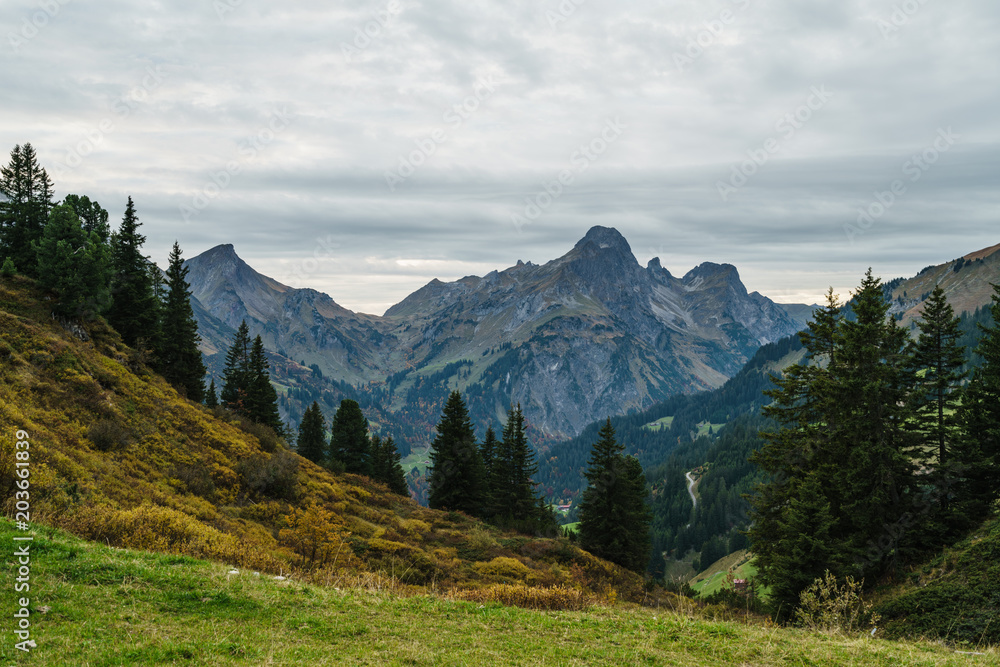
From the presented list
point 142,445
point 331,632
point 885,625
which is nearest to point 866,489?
point 885,625

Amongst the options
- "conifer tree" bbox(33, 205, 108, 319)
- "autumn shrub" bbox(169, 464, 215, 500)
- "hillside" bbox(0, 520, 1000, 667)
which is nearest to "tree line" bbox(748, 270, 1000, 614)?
"hillside" bbox(0, 520, 1000, 667)

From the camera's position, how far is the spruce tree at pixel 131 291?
161 ft

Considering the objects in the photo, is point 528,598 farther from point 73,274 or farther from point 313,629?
point 73,274

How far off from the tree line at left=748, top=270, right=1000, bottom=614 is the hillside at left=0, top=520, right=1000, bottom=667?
47.4ft

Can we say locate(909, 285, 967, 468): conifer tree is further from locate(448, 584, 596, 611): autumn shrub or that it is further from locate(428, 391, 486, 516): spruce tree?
Answer: locate(428, 391, 486, 516): spruce tree

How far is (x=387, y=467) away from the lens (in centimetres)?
6688

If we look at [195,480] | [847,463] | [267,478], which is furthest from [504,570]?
[847,463]

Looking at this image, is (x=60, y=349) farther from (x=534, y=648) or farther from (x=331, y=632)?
(x=534, y=648)

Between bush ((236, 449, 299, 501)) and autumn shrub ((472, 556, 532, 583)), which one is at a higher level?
bush ((236, 449, 299, 501))

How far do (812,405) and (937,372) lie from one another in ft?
25.5

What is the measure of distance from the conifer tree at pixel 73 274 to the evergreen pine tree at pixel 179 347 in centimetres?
1089

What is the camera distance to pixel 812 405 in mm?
32719

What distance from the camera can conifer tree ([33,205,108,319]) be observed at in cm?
3853

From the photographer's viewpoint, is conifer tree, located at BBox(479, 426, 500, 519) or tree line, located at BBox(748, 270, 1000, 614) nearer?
tree line, located at BBox(748, 270, 1000, 614)
